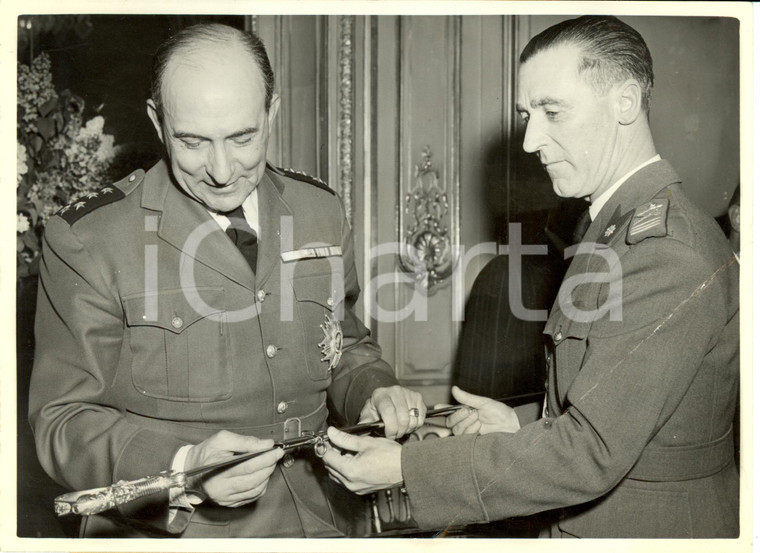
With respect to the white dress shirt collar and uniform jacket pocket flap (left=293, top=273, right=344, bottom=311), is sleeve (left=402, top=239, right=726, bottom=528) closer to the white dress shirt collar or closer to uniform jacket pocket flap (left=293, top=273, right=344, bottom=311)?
the white dress shirt collar

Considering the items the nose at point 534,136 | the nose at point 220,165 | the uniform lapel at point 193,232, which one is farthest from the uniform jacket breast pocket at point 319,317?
the nose at point 534,136

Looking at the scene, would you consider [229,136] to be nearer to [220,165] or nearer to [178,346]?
[220,165]

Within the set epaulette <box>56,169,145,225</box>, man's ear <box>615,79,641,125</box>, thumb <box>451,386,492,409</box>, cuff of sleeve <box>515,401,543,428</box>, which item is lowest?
cuff of sleeve <box>515,401,543,428</box>

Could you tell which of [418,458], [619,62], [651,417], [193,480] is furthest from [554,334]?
[193,480]

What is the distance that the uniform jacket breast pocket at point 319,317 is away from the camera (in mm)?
1323

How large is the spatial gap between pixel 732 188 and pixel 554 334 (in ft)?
2.35

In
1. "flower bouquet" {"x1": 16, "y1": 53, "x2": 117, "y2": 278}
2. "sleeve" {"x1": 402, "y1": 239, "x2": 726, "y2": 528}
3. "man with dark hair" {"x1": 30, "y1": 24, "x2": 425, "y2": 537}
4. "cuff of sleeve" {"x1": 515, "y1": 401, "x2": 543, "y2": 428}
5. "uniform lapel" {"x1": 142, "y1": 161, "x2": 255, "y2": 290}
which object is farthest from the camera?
"flower bouquet" {"x1": 16, "y1": 53, "x2": 117, "y2": 278}

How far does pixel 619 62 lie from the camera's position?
1.17 metres

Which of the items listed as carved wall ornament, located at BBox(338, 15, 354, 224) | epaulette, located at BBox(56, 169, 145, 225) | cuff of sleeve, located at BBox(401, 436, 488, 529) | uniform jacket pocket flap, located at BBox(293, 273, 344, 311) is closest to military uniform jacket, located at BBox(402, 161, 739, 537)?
cuff of sleeve, located at BBox(401, 436, 488, 529)

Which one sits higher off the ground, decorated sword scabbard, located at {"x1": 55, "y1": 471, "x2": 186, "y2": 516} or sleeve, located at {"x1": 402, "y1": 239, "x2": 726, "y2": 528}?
sleeve, located at {"x1": 402, "y1": 239, "x2": 726, "y2": 528}

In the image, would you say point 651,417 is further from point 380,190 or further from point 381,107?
point 381,107

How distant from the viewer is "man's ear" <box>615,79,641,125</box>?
1.17 metres

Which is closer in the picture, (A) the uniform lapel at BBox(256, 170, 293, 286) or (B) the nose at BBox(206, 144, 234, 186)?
(B) the nose at BBox(206, 144, 234, 186)

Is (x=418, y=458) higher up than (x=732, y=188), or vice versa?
(x=732, y=188)
